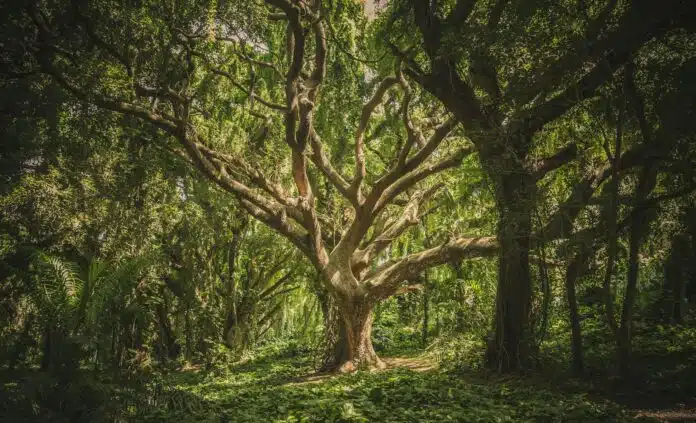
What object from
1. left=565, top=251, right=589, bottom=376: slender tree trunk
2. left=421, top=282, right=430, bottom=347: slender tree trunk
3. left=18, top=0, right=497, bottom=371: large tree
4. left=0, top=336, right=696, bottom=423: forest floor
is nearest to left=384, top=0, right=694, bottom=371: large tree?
left=565, top=251, right=589, bottom=376: slender tree trunk

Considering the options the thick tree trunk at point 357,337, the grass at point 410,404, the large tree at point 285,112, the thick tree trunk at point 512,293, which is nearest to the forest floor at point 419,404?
the grass at point 410,404

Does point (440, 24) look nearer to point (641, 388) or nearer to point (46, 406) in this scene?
point (641, 388)

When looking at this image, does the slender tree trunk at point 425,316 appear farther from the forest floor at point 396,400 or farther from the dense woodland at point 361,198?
the forest floor at point 396,400

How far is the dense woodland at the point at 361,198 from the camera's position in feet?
17.0

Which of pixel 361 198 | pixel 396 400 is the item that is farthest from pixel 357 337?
pixel 396 400

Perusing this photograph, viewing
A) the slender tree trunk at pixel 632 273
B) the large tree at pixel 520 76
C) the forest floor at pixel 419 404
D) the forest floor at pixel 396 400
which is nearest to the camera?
the forest floor at pixel 396 400

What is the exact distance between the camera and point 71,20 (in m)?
6.82

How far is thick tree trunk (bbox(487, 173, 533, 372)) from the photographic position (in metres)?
7.02

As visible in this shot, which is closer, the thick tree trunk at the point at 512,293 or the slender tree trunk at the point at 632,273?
the slender tree trunk at the point at 632,273

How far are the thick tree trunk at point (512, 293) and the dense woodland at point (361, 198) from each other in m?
0.03

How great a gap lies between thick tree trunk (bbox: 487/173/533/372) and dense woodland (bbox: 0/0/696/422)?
0.11ft

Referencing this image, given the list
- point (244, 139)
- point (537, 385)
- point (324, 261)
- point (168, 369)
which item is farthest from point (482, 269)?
point (168, 369)

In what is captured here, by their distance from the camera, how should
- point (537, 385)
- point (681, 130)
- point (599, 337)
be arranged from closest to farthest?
point (681, 130)
point (537, 385)
point (599, 337)

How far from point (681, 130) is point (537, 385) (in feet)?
12.5
